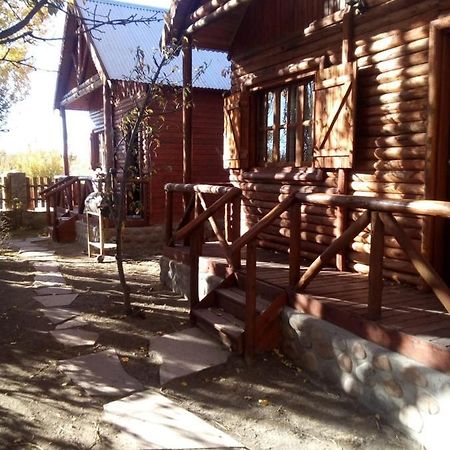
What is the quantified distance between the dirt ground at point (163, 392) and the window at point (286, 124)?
2.64 meters

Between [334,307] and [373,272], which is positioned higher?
[373,272]

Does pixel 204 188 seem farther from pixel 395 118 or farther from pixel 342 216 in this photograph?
pixel 395 118

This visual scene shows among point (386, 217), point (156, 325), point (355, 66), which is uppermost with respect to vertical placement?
point (355, 66)

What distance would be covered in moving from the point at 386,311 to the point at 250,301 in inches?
44.6

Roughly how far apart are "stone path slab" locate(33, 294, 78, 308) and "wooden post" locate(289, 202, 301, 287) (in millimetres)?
3251

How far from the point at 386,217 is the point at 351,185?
2.18 metres

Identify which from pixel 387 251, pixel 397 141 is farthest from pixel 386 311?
pixel 397 141

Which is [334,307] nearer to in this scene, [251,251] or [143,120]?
[251,251]

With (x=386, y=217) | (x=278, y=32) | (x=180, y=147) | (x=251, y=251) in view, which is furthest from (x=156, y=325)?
(x=180, y=147)

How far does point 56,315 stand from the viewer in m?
5.72

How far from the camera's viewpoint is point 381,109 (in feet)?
16.7

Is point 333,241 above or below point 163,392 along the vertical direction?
above

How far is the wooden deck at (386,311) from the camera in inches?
120

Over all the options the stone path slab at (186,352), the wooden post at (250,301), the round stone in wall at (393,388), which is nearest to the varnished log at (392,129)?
the wooden post at (250,301)
